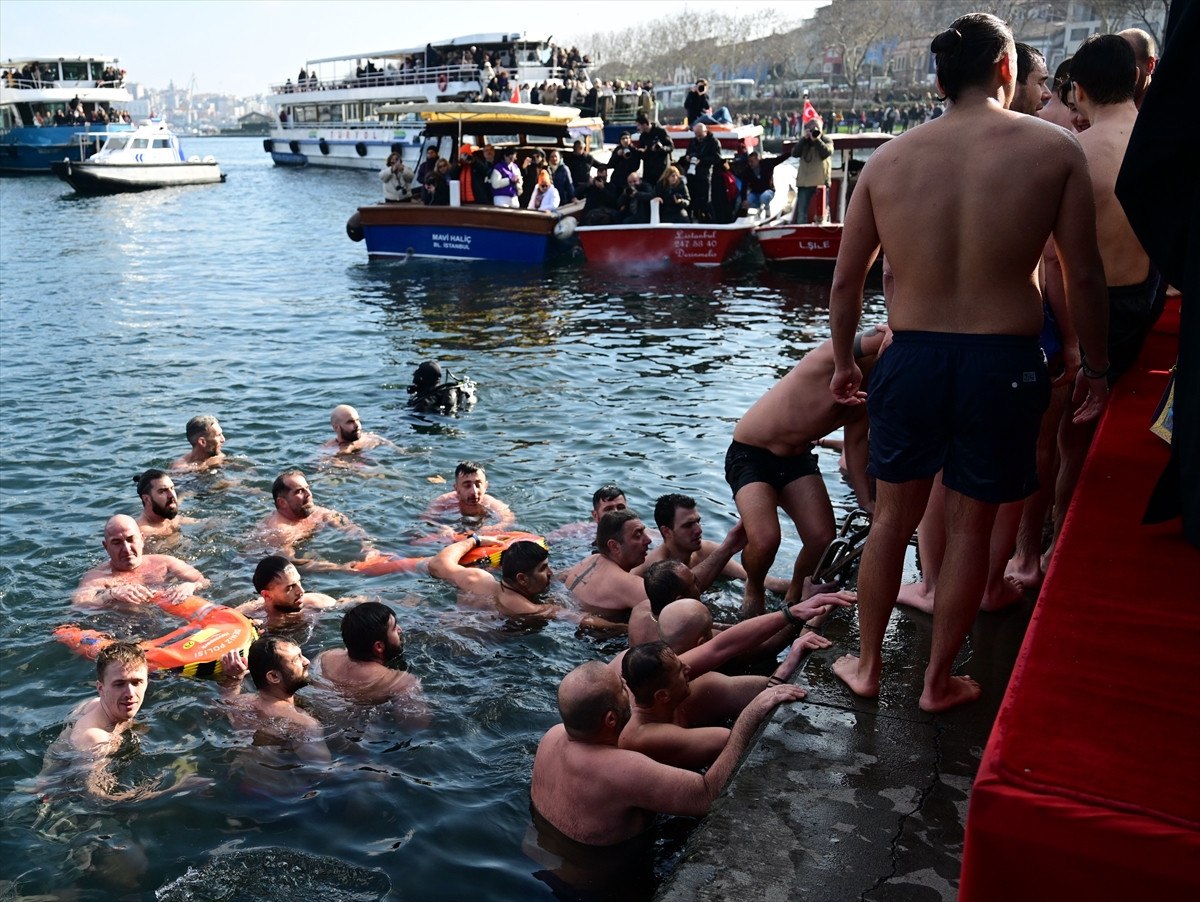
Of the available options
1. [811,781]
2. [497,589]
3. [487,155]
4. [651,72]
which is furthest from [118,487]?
[651,72]

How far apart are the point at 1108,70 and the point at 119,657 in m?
5.23

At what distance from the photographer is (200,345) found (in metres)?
15.9

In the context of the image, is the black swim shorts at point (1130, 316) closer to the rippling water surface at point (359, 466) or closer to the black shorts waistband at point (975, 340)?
the black shorts waistband at point (975, 340)

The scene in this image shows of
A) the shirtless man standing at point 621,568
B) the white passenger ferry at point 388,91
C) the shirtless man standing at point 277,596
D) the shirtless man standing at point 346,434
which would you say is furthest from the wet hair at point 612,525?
the white passenger ferry at point 388,91

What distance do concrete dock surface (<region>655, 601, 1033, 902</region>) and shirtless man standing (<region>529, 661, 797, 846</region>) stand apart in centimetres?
28

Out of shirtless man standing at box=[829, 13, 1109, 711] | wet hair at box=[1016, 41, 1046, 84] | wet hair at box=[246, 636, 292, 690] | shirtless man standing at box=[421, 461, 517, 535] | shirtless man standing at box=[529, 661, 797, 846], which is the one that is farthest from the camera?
shirtless man standing at box=[421, 461, 517, 535]

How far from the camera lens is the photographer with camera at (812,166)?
20.1 m

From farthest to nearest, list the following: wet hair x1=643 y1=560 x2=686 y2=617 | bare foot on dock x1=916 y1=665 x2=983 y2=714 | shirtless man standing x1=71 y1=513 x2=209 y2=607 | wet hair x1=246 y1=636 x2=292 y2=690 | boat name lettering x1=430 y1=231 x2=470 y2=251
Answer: boat name lettering x1=430 y1=231 x2=470 y2=251
shirtless man standing x1=71 y1=513 x2=209 y2=607
wet hair x1=643 y1=560 x2=686 y2=617
wet hair x1=246 y1=636 x2=292 y2=690
bare foot on dock x1=916 y1=665 x2=983 y2=714

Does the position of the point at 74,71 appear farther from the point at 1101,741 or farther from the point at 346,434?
the point at 1101,741

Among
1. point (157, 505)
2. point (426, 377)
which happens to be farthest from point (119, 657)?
point (426, 377)

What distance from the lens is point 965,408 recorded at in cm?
338

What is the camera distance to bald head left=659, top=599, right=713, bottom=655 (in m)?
5.20

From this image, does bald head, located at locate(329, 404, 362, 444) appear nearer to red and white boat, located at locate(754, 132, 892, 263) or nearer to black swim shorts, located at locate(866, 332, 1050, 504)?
black swim shorts, located at locate(866, 332, 1050, 504)

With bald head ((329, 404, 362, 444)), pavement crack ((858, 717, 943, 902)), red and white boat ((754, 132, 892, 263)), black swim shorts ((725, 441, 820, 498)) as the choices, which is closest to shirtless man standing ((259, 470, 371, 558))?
bald head ((329, 404, 362, 444))
